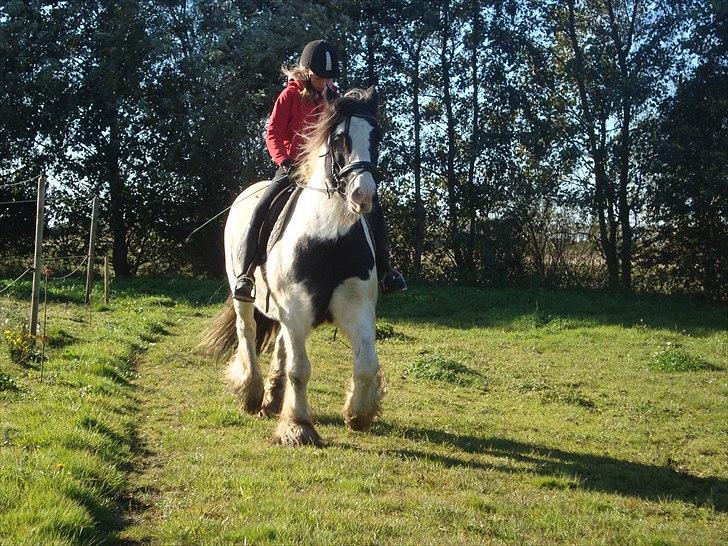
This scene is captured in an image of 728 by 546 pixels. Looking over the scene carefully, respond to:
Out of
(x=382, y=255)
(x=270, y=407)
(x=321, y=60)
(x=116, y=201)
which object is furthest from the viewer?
(x=116, y=201)

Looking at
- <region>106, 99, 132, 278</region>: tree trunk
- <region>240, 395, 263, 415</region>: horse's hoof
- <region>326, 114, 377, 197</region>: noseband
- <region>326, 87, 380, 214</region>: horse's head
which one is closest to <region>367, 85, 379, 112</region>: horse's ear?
<region>326, 87, 380, 214</region>: horse's head

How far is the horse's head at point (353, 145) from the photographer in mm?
5699

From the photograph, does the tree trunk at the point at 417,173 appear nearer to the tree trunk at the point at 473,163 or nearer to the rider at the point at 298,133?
the tree trunk at the point at 473,163

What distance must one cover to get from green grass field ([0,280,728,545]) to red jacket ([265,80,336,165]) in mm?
2633

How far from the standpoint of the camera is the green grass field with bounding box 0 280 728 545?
432 centimetres

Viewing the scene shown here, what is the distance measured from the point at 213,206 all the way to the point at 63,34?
6441mm

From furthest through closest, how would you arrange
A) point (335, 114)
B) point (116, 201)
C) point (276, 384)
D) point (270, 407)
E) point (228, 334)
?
1. point (116, 201)
2. point (228, 334)
3. point (276, 384)
4. point (270, 407)
5. point (335, 114)

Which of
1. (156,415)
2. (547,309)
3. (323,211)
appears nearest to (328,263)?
(323,211)

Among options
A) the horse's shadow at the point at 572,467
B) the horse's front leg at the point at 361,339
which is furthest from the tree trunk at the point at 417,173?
the horse's front leg at the point at 361,339

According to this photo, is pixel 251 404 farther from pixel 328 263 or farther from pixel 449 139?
pixel 449 139

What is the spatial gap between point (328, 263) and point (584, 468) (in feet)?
8.75

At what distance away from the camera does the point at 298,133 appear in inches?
278

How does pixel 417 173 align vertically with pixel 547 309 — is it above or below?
above

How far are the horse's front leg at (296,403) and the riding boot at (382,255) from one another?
1.18m
